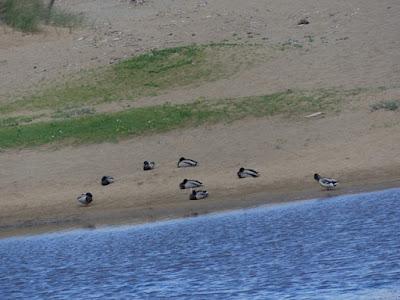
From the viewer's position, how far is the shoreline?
20016 mm

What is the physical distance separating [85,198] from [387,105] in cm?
585

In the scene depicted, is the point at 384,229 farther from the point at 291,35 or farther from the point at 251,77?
the point at 291,35

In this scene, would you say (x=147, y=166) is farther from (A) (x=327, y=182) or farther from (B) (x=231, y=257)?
(B) (x=231, y=257)

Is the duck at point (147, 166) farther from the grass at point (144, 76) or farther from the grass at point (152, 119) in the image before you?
the grass at point (144, 76)

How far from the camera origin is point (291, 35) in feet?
95.9

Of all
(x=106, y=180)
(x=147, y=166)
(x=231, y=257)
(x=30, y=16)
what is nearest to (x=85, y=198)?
(x=106, y=180)

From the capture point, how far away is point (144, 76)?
2738 cm

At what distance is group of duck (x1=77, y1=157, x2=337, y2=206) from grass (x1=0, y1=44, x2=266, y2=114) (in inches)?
185

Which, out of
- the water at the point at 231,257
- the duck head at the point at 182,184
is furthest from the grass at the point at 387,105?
the duck head at the point at 182,184

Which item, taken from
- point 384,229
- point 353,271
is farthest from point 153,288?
point 384,229

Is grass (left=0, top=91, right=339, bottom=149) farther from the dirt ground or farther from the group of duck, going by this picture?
the group of duck

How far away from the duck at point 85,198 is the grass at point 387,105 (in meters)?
5.55

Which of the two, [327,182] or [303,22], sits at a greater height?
[303,22]

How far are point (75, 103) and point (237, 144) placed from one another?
16.1ft
